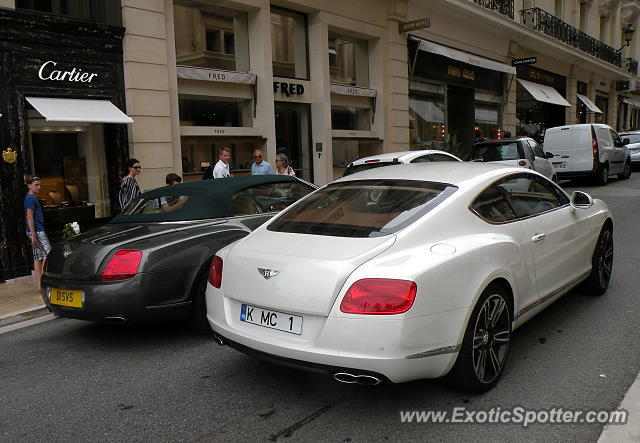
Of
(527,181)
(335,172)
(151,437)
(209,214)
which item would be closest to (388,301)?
(151,437)

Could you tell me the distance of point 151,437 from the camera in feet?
10.3

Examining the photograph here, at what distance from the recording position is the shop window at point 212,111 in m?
11.2

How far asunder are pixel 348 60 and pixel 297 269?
1322 centimetres

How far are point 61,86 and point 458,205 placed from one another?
7462mm

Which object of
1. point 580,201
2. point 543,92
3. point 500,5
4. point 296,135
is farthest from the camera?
point 543,92

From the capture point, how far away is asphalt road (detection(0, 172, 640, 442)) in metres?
3.14

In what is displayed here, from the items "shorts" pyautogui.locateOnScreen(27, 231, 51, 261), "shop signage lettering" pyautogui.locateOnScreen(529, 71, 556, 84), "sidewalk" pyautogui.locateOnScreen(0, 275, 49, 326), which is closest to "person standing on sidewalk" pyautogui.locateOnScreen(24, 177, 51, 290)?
"shorts" pyautogui.locateOnScreen(27, 231, 51, 261)

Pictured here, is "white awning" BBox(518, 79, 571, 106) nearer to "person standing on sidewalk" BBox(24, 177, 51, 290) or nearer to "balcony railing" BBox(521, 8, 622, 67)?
"balcony railing" BBox(521, 8, 622, 67)

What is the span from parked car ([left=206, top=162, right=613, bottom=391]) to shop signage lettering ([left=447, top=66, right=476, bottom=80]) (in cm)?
1549

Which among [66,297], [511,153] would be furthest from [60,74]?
[511,153]

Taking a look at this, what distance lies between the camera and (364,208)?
384cm

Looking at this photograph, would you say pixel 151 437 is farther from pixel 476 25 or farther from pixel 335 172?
pixel 476 25

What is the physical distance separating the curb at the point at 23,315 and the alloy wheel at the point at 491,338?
4.97 meters

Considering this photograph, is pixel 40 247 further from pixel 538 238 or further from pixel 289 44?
pixel 289 44
